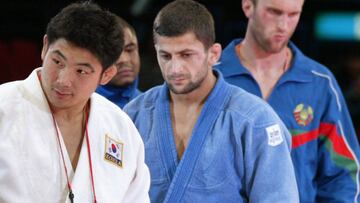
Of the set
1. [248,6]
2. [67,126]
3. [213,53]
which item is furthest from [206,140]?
[248,6]

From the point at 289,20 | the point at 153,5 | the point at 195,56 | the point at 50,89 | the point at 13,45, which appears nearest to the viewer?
the point at 50,89

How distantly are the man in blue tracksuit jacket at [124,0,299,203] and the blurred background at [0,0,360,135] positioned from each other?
1.76 m

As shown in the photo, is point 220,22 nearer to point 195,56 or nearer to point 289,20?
point 289,20

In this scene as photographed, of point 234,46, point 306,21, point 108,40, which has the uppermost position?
point 108,40

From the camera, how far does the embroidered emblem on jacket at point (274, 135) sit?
11.7 ft

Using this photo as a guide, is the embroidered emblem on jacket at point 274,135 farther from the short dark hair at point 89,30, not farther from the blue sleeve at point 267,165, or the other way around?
the short dark hair at point 89,30

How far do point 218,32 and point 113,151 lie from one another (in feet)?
11.1

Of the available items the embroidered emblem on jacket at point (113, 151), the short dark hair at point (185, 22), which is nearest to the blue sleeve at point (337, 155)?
the short dark hair at point (185, 22)

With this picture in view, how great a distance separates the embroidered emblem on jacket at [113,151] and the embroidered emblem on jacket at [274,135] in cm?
67

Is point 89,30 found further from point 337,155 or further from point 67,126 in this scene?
point 337,155

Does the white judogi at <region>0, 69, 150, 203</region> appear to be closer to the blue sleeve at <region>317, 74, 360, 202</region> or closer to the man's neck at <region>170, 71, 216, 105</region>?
the man's neck at <region>170, 71, 216, 105</region>

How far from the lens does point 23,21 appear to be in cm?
645

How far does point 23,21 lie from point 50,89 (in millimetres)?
3589

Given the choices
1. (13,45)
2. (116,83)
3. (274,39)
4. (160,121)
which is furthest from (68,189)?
(13,45)
